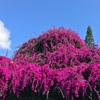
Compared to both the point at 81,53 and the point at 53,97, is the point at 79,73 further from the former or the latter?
the point at 81,53

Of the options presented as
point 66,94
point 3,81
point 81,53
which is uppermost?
point 81,53

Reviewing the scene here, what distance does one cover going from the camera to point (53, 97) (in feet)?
25.8

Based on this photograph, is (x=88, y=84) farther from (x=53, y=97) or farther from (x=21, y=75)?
(x=21, y=75)

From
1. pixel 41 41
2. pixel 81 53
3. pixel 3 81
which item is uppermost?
pixel 41 41

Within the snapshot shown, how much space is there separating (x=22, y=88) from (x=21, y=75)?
34cm

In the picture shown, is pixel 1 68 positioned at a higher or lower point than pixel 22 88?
higher

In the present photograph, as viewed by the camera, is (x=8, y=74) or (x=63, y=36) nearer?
(x=8, y=74)

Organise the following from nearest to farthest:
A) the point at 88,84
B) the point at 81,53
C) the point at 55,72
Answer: the point at 88,84 < the point at 55,72 < the point at 81,53

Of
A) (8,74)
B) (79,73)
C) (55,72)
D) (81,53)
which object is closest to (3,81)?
(8,74)

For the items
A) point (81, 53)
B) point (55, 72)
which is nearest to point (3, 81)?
point (55, 72)

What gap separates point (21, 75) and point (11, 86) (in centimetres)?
38

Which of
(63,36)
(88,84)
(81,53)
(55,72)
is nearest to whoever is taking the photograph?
(88,84)

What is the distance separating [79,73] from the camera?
7355 mm

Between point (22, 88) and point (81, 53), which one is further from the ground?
point (81, 53)
